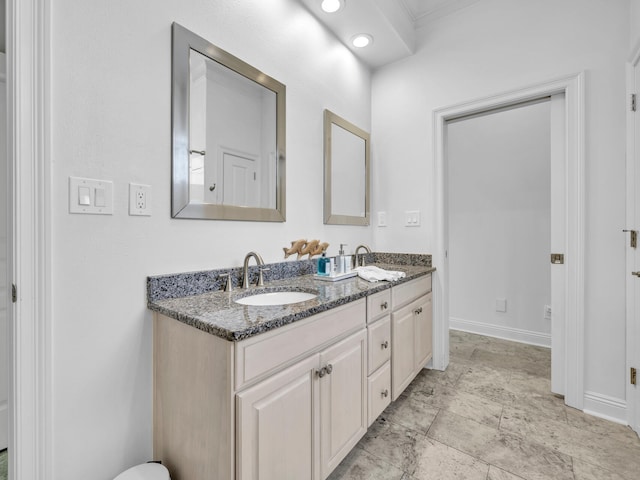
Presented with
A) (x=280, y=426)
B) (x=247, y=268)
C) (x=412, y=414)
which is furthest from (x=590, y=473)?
(x=247, y=268)

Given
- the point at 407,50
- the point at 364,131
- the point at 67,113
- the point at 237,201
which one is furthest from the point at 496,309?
the point at 67,113

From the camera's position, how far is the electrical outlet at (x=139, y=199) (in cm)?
111

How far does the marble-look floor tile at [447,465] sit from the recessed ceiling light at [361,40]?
103 inches

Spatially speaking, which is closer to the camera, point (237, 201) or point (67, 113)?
point (67, 113)

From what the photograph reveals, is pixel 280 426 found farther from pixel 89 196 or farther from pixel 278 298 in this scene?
pixel 89 196

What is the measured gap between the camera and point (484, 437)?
5.12 ft

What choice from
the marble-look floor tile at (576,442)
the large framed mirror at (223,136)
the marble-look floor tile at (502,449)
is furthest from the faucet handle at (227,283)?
the marble-look floor tile at (576,442)

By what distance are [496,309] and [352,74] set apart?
2.64 m

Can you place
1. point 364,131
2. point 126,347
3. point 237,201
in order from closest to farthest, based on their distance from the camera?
point 126,347 → point 237,201 → point 364,131

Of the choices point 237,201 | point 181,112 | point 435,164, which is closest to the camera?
Answer: point 181,112

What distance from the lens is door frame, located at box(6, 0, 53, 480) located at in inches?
34.9

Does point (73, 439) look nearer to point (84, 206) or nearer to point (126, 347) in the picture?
point (126, 347)

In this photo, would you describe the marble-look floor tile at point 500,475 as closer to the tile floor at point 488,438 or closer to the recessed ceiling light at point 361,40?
the tile floor at point 488,438

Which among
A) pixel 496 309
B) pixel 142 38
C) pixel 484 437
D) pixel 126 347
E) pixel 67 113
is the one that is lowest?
pixel 484 437
